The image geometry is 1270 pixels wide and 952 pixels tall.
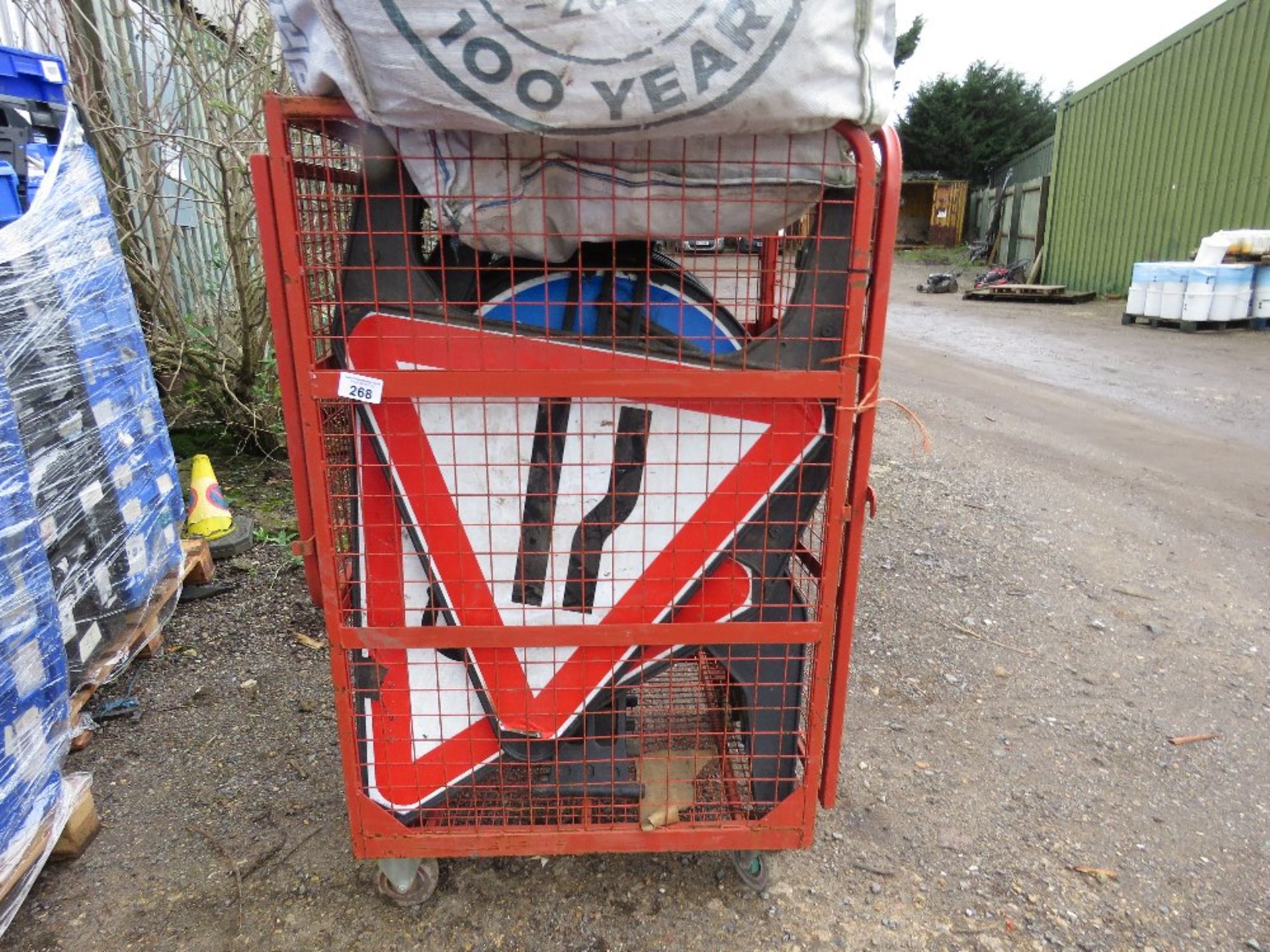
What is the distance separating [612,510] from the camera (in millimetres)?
1792

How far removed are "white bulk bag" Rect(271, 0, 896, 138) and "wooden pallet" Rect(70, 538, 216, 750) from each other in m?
2.07

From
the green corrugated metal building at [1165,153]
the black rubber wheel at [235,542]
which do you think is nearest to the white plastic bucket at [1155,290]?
the green corrugated metal building at [1165,153]

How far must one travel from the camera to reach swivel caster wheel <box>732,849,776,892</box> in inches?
84.3

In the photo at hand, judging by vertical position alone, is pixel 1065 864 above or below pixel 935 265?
below

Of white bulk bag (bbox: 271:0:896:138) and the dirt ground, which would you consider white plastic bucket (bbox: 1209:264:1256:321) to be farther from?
white bulk bag (bbox: 271:0:896:138)

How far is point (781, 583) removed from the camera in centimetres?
189

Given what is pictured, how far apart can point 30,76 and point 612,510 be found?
7.91ft

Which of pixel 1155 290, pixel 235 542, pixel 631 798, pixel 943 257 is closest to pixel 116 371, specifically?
pixel 235 542

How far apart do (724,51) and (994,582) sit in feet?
10.3

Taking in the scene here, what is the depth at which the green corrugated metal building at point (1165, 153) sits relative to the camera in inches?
462

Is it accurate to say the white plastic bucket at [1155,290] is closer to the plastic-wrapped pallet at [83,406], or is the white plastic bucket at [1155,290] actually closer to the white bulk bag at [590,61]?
the white bulk bag at [590,61]

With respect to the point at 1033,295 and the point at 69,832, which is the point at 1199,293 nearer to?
the point at 1033,295

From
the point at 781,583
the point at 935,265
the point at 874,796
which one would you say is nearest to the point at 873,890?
the point at 874,796

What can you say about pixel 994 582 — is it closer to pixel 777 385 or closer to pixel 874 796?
pixel 874 796
